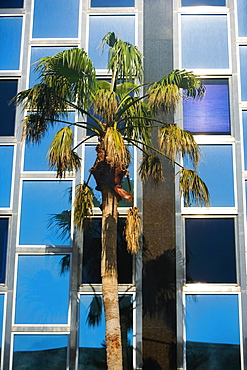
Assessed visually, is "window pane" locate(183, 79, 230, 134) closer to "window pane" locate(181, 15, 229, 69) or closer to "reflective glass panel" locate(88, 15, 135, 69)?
"window pane" locate(181, 15, 229, 69)

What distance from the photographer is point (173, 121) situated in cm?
1291

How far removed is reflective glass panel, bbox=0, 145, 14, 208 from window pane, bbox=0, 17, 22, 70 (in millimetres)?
2182

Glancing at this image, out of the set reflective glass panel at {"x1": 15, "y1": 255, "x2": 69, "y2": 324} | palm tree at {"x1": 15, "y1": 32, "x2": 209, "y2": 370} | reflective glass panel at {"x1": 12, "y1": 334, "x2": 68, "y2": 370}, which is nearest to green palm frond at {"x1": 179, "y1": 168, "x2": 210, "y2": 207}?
palm tree at {"x1": 15, "y1": 32, "x2": 209, "y2": 370}

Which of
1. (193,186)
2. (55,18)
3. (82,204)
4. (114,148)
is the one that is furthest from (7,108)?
(193,186)

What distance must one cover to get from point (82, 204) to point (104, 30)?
16.2 feet

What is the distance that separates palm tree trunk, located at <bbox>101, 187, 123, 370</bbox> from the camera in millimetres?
9453

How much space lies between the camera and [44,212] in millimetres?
12352

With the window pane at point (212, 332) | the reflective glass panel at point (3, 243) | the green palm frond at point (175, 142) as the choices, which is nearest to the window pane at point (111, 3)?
the green palm frond at point (175, 142)

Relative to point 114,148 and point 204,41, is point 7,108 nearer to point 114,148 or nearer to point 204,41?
point 114,148

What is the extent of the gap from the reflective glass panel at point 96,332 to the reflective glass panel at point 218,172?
10.1ft

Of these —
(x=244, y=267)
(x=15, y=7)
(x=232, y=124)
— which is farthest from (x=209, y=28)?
(x=244, y=267)

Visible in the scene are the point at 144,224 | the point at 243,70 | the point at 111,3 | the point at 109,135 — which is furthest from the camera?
the point at 111,3

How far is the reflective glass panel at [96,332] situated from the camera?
1148 cm

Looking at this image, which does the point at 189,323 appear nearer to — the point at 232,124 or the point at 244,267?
the point at 244,267
